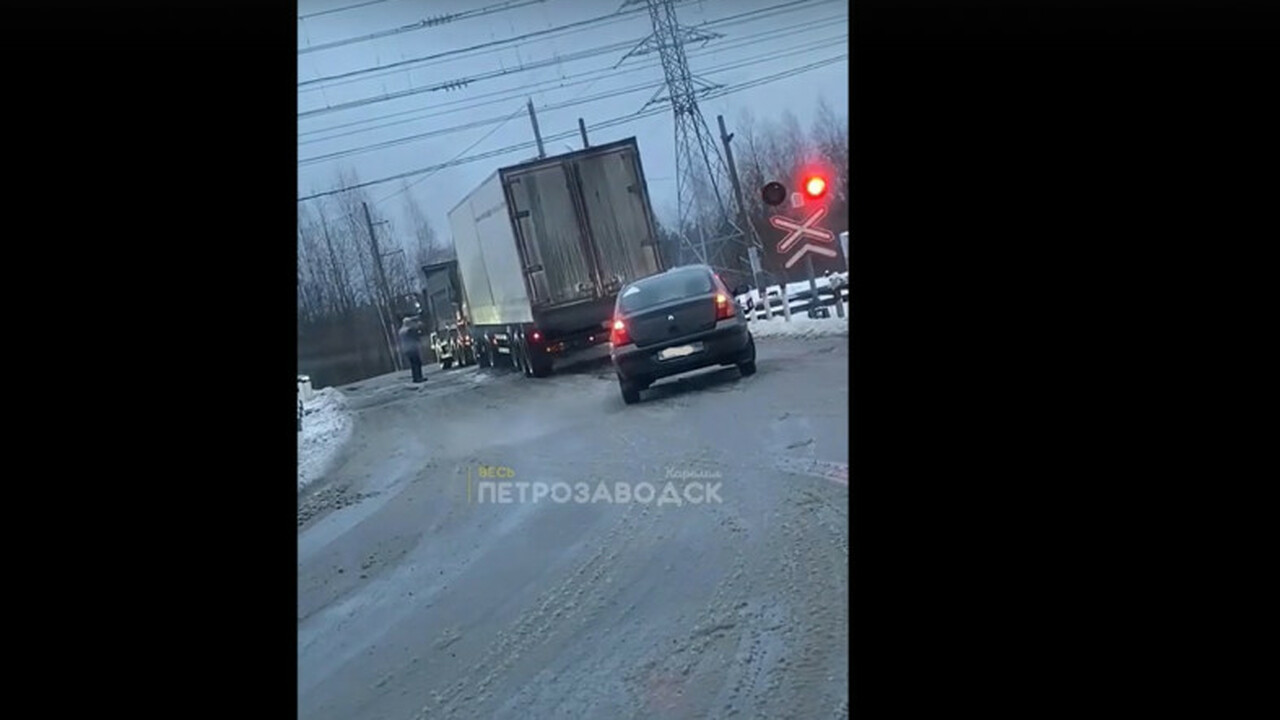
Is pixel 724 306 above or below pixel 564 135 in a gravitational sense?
below

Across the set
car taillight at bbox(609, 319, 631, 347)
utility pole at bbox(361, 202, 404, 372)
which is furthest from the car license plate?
utility pole at bbox(361, 202, 404, 372)

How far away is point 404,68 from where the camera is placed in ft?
9.77

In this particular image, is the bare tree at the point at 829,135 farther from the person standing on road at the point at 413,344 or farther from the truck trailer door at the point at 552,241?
the person standing on road at the point at 413,344

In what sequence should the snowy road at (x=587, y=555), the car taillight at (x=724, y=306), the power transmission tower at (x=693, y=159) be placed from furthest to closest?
1. the car taillight at (x=724, y=306)
2. the power transmission tower at (x=693, y=159)
3. the snowy road at (x=587, y=555)

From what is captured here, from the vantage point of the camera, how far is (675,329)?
306cm

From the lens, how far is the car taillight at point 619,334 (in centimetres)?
308

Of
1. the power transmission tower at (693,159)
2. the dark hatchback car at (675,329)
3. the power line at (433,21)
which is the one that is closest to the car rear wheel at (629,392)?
the dark hatchback car at (675,329)

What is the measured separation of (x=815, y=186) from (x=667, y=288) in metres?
0.52

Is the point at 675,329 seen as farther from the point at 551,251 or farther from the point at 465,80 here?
the point at 465,80

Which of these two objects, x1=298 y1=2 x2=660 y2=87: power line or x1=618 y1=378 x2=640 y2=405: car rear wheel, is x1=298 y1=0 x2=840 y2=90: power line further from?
x1=618 y1=378 x2=640 y2=405: car rear wheel

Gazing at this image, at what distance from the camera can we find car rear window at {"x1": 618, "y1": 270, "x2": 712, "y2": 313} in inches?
119

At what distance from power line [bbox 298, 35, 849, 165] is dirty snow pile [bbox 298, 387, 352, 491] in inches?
27.3

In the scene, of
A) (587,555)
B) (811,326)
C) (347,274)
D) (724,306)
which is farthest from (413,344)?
(811,326)

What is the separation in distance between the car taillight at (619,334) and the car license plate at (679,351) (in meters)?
0.12
